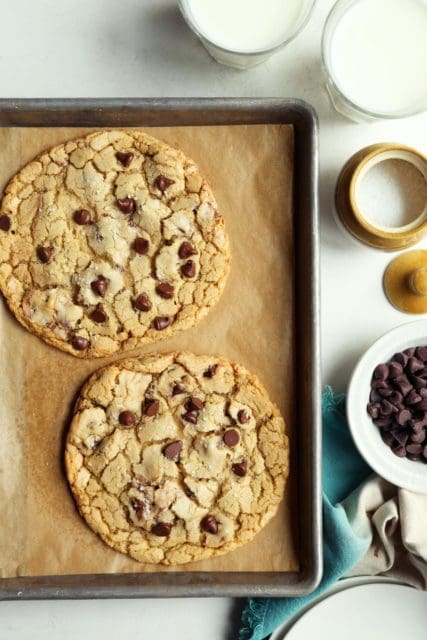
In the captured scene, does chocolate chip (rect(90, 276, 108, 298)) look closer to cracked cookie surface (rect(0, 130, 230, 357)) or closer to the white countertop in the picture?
cracked cookie surface (rect(0, 130, 230, 357))

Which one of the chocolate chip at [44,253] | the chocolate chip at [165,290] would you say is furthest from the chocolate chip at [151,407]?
the chocolate chip at [44,253]

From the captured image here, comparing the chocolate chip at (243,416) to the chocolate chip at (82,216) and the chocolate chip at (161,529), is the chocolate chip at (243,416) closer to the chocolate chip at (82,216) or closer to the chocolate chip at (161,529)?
the chocolate chip at (161,529)

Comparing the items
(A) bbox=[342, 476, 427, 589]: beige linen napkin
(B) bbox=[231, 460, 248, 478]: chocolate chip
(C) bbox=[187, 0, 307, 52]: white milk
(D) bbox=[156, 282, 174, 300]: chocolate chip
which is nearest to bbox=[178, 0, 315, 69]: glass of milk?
(C) bbox=[187, 0, 307, 52]: white milk

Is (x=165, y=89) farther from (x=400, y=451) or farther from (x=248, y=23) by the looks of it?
(x=400, y=451)

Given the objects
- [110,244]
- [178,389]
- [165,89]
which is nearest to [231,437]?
[178,389]

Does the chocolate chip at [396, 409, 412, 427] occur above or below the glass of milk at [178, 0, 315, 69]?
below
